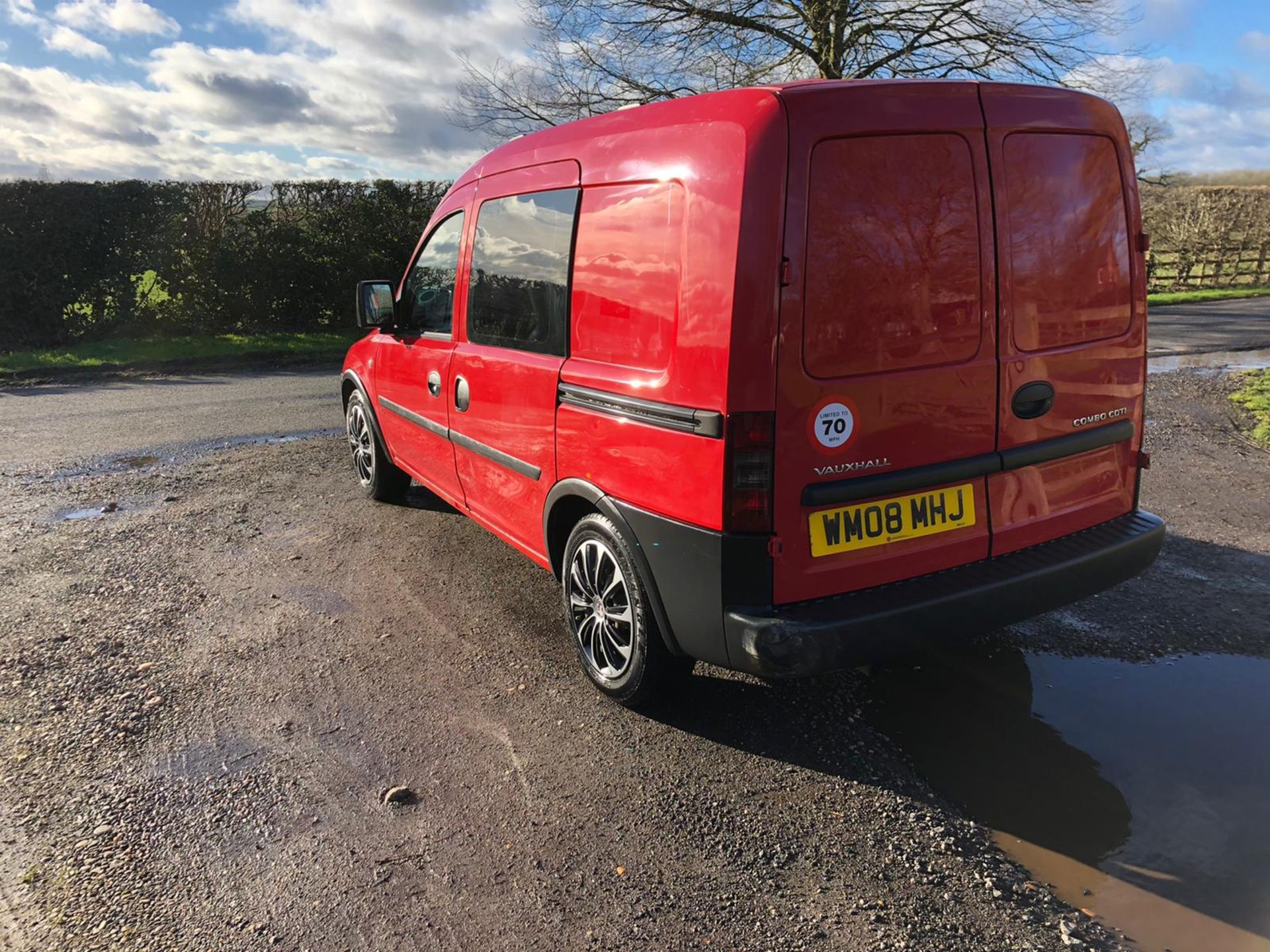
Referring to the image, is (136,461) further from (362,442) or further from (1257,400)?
(1257,400)

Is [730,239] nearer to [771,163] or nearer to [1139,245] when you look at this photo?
[771,163]

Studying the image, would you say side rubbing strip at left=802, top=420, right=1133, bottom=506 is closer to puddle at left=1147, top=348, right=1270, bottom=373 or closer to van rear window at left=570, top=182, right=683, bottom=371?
van rear window at left=570, top=182, right=683, bottom=371

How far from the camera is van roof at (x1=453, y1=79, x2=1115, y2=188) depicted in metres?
2.55

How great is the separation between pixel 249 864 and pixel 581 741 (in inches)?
44.4

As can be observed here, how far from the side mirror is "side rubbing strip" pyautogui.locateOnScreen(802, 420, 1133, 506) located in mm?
3330

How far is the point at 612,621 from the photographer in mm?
3260

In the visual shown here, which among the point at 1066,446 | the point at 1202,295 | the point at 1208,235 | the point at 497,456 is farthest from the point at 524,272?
the point at 1208,235

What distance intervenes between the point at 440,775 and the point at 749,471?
1501 mm

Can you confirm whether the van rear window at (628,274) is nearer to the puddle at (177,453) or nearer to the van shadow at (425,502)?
the van shadow at (425,502)

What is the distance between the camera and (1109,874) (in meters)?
2.36

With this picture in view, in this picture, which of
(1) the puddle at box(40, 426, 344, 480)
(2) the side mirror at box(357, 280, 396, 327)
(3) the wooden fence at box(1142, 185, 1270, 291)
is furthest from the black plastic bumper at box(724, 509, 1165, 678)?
(3) the wooden fence at box(1142, 185, 1270, 291)

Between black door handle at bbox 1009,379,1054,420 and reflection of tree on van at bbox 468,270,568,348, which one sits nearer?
black door handle at bbox 1009,379,1054,420

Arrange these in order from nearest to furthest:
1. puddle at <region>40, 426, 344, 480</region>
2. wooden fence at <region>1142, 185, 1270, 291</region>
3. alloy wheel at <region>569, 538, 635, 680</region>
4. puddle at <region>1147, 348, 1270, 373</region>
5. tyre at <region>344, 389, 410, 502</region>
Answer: alloy wheel at <region>569, 538, 635, 680</region> < tyre at <region>344, 389, 410, 502</region> < puddle at <region>40, 426, 344, 480</region> < puddle at <region>1147, 348, 1270, 373</region> < wooden fence at <region>1142, 185, 1270, 291</region>

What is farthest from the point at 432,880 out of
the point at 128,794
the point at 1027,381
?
the point at 1027,381
